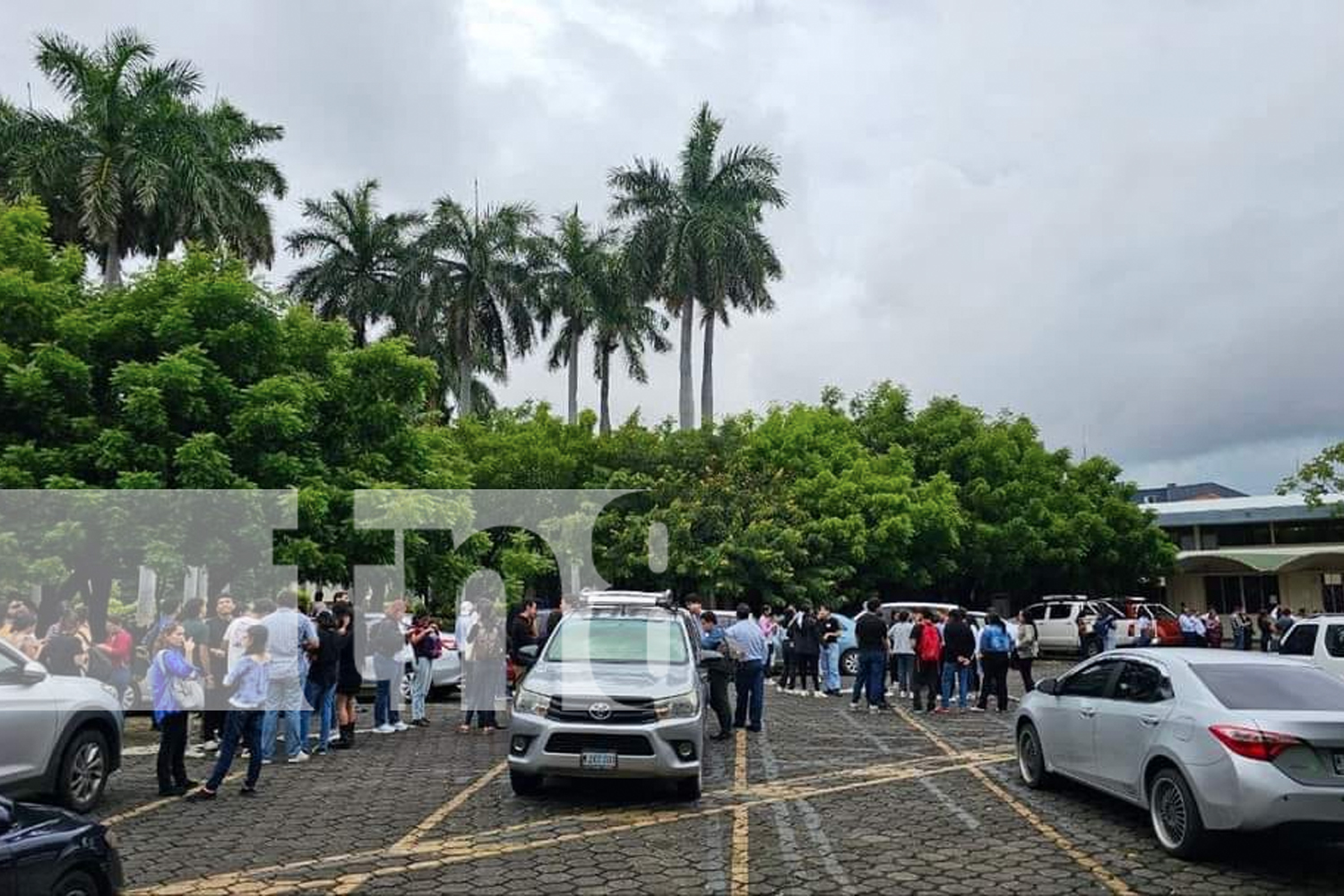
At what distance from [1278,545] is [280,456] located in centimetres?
4410

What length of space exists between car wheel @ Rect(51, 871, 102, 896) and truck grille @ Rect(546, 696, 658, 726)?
404 cm

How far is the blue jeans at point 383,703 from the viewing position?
533 inches

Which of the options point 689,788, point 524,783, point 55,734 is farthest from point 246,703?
point 689,788

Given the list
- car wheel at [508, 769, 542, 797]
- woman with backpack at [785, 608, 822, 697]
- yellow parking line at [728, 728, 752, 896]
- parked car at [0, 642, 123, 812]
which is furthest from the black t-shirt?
parked car at [0, 642, 123, 812]

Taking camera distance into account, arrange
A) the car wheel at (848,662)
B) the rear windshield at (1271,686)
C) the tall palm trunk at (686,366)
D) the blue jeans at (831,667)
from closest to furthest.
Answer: the rear windshield at (1271,686), the blue jeans at (831,667), the car wheel at (848,662), the tall palm trunk at (686,366)

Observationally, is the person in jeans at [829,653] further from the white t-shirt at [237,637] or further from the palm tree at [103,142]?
the palm tree at [103,142]

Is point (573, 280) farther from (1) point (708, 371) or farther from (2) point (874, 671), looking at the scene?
(2) point (874, 671)

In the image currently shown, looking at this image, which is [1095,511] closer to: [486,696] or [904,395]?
[904,395]

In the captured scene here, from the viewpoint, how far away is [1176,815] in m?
7.23

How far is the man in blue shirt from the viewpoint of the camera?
1344cm

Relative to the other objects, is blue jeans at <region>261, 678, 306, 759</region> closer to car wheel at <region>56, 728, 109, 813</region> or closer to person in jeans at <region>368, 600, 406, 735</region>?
person in jeans at <region>368, 600, 406, 735</region>

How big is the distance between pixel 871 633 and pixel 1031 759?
6.24m

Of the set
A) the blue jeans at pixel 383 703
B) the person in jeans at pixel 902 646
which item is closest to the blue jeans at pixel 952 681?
the person in jeans at pixel 902 646

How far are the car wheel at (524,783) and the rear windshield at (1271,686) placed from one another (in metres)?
5.59
